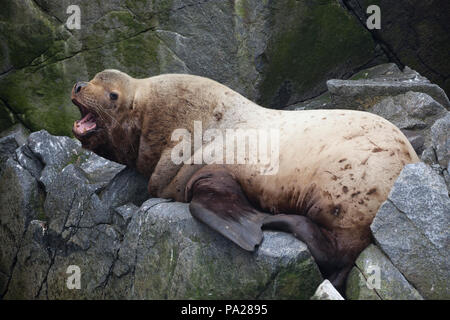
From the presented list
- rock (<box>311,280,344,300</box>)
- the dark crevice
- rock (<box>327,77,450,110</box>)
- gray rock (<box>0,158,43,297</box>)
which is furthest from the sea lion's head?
the dark crevice

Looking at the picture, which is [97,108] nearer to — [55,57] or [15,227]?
[15,227]

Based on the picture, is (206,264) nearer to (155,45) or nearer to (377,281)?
(377,281)

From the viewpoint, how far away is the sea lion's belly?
405cm

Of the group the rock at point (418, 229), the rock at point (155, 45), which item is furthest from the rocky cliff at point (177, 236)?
the rock at point (155, 45)

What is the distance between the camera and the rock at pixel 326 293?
3688 millimetres

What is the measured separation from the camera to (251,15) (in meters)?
6.68

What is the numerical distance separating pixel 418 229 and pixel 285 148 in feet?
3.82

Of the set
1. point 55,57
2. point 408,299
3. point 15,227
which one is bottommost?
point 15,227

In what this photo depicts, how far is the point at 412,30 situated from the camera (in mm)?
7445

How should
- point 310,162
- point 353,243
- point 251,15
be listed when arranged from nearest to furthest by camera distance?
point 353,243
point 310,162
point 251,15

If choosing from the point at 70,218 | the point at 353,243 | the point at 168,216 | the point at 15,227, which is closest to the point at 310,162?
the point at 353,243

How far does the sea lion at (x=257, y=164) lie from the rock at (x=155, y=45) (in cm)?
165

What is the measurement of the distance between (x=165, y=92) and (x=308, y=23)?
254cm

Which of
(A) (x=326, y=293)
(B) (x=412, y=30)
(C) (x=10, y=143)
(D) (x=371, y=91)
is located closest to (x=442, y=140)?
(D) (x=371, y=91)
